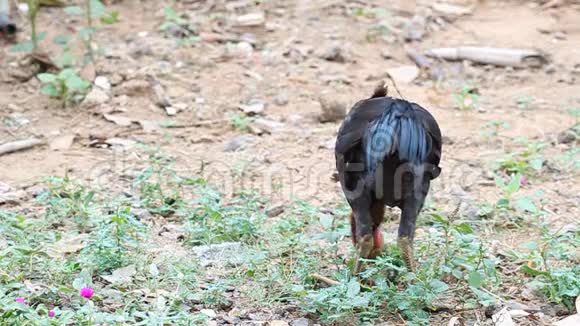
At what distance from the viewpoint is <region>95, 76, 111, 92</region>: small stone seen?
747 cm

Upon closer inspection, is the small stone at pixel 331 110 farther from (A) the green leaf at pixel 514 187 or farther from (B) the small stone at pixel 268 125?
(A) the green leaf at pixel 514 187

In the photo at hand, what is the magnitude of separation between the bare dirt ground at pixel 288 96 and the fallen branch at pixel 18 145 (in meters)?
0.05

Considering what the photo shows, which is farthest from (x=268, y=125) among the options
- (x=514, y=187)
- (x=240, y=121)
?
(x=514, y=187)

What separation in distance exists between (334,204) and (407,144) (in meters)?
1.75

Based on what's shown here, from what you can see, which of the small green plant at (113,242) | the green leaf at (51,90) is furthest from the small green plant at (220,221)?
the green leaf at (51,90)

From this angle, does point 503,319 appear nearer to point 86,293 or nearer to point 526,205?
point 526,205

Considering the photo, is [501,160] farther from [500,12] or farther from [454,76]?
[500,12]

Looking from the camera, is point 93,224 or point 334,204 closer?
point 93,224

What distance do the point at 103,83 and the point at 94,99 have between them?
0.34 m

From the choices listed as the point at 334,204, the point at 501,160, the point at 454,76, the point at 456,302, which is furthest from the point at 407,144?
the point at 454,76

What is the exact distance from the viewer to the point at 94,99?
7.22 metres

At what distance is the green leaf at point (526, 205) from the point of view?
5.20m

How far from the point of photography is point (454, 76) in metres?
8.20

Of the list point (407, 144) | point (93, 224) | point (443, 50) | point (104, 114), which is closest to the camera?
point (407, 144)
